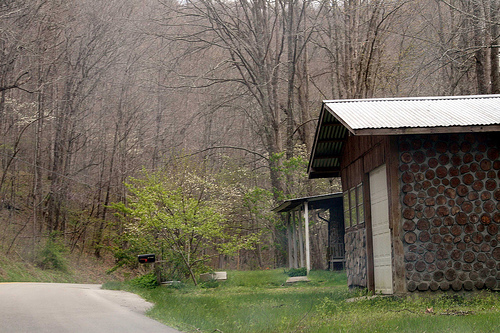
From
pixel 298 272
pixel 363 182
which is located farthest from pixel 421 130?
pixel 298 272

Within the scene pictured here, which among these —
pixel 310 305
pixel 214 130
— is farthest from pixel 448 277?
pixel 214 130

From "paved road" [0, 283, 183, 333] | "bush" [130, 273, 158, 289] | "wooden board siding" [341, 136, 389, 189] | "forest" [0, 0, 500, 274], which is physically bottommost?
"bush" [130, 273, 158, 289]

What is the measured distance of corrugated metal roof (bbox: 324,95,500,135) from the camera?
33.7 feet

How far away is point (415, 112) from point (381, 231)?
2652 millimetres

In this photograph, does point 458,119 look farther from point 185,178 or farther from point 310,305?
point 185,178

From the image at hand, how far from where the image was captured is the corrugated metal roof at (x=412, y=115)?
1015 centimetres

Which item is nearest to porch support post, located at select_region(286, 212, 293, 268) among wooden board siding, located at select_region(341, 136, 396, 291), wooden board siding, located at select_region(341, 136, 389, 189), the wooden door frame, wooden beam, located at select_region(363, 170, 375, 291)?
wooden board siding, located at select_region(341, 136, 389, 189)

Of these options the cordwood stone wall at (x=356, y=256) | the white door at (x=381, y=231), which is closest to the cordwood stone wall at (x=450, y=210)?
the white door at (x=381, y=231)

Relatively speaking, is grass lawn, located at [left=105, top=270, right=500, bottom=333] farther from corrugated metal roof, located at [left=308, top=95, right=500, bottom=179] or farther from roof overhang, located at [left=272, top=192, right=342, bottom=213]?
roof overhang, located at [left=272, top=192, right=342, bottom=213]

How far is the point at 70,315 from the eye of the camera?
1005cm

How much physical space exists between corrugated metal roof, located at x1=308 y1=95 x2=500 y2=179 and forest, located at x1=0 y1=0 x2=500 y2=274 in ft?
32.2

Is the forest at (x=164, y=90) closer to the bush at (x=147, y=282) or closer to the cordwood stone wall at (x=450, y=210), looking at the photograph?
the bush at (x=147, y=282)

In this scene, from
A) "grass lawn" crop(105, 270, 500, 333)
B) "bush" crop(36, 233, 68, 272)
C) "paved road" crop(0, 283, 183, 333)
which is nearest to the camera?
"grass lawn" crop(105, 270, 500, 333)

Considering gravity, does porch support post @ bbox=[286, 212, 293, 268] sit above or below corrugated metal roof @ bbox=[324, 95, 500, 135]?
below
